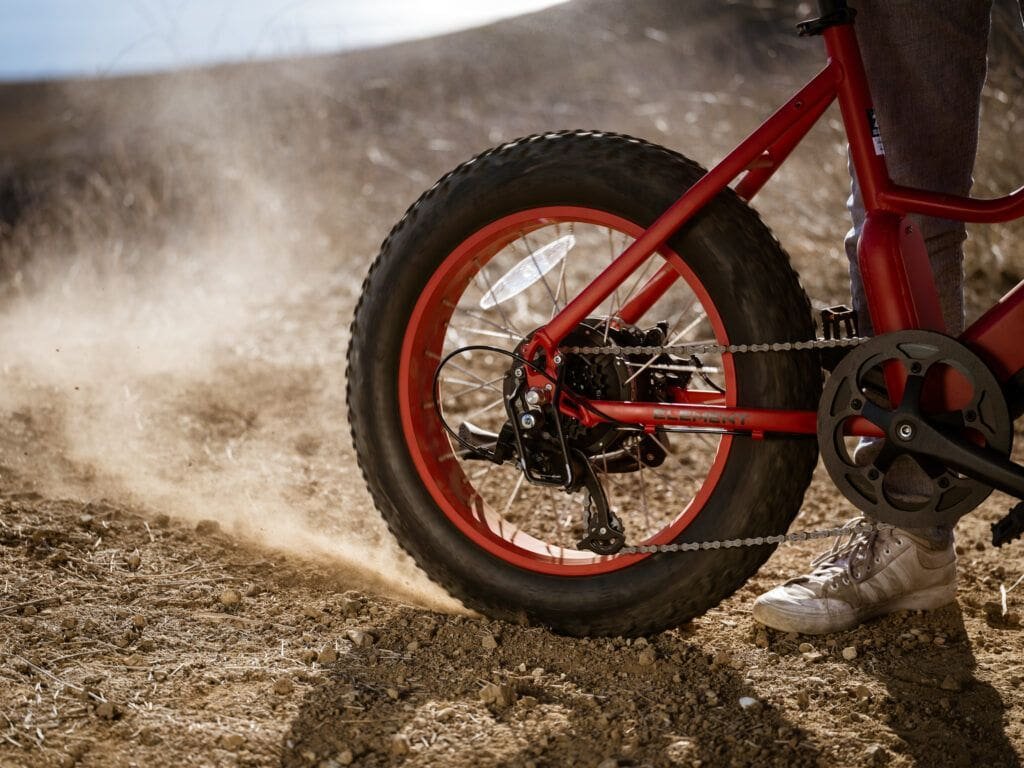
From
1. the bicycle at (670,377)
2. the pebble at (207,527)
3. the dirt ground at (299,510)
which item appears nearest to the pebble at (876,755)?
the dirt ground at (299,510)

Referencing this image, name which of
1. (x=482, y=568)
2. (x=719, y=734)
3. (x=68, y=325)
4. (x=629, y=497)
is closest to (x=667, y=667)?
(x=719, y=734)

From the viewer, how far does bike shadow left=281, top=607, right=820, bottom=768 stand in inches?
67.1

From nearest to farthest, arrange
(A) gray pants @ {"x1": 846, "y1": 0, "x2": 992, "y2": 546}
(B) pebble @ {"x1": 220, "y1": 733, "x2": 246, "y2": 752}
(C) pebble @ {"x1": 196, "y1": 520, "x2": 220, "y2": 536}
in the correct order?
(B) pebble @ {"x1": 220, "y1": 733, "x2": 246, "y2": 752}, (A) gray pants @ {"x1": 846, "y1": 0, "x2": 992, "y2": 546}, (C) pebble @ {"x1": 196, "y1": 520, "x2": 220, "y2": 536}

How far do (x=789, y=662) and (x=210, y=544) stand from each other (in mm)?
1423

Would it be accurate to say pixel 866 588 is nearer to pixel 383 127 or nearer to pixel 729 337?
pixel 729 337

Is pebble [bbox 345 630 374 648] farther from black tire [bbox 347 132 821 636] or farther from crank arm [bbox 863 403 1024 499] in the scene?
crank arm [bbox 863 403 1024 499]

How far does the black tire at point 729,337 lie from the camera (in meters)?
1.92

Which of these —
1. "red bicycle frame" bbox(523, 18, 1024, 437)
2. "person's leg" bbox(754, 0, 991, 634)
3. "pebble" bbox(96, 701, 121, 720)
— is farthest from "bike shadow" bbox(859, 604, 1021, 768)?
"pebble" bbox(96, 701, 121, 720)

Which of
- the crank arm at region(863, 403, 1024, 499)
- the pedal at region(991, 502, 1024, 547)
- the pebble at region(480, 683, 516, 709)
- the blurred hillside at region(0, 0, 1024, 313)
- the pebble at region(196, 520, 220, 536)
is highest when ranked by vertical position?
the blurred hillside at region(0, 0, 1024, 313)

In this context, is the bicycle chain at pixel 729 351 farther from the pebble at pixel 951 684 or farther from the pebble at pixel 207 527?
the pebble at pixel 207 527

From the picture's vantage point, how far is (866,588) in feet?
7.21

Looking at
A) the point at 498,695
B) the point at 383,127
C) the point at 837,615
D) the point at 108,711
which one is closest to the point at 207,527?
the point at 108,711

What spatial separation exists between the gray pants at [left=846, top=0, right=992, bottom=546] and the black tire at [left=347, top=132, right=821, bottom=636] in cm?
36

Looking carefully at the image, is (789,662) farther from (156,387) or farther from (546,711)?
(156,387)
